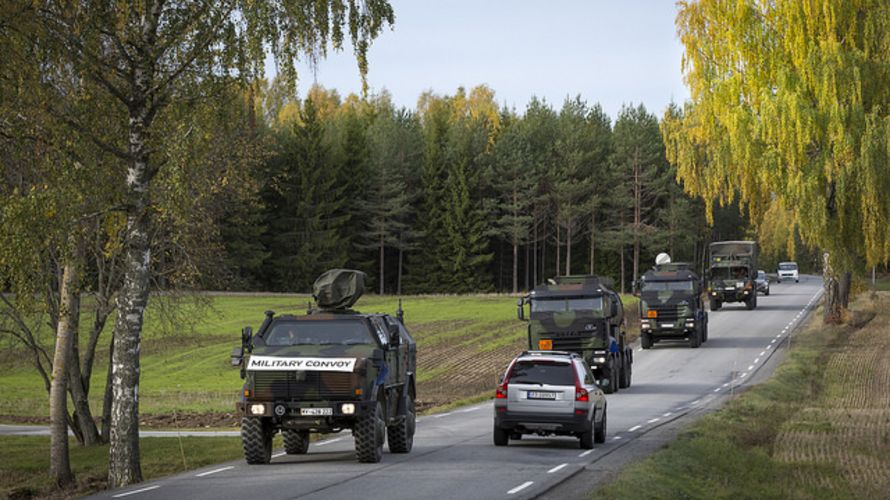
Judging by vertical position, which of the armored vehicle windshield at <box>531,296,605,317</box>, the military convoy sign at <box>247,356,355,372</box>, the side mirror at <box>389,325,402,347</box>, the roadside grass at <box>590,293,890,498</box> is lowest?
the roadside grass at <box>590,293,890,498</box>

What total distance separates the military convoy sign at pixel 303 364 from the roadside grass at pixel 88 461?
12.0 feet

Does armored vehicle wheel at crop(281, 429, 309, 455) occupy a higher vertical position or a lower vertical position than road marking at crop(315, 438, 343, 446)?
higher

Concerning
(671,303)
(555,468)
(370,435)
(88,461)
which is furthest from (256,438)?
(671,303)

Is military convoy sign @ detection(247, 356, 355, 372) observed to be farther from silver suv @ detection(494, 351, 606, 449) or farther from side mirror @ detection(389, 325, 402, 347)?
silver suv @ detection(494, 351, 606, 449)

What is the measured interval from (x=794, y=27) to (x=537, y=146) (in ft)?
197

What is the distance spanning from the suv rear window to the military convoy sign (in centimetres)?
397

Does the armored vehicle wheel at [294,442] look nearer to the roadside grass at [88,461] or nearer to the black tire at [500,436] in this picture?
the roadside grass at [88,461]

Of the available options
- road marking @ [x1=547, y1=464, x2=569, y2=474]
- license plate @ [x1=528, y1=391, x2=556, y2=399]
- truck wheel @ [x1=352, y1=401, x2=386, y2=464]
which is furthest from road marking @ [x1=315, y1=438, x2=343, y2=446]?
road marking @ [x1=547, y1=464, x2=569, y2=474]

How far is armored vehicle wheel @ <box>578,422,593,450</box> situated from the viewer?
2017 centimetres

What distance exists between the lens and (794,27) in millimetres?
38844

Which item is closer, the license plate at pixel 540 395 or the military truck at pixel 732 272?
the license plate at pixel 540 395

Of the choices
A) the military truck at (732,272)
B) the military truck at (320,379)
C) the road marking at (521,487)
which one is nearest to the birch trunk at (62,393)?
the military truck at (320,379)

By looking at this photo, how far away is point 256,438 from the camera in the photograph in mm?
17828

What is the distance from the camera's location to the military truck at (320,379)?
17484 mm
